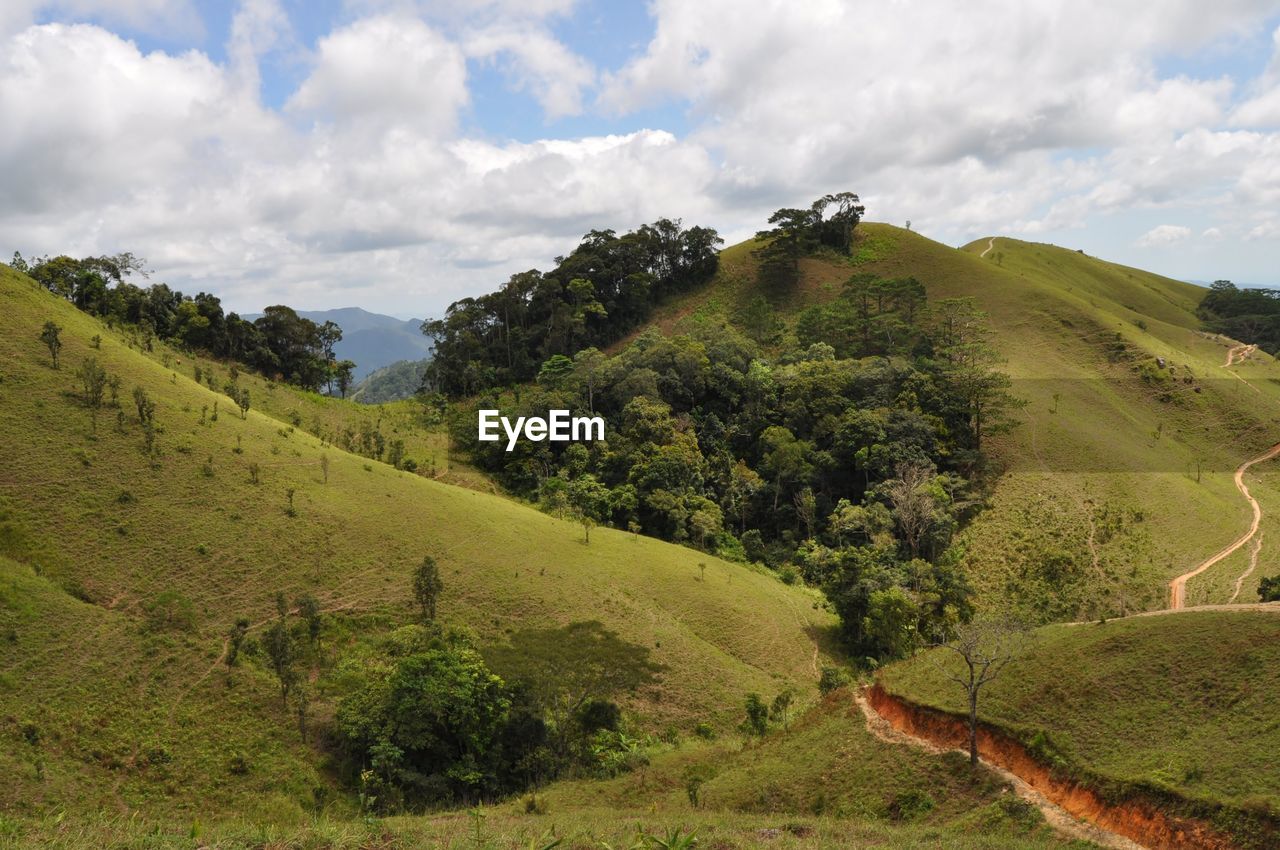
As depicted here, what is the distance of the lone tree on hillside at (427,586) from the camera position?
27.1 meters

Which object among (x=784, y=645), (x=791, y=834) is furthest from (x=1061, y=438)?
(x=791, y=834)

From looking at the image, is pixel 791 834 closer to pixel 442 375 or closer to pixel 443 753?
pixel 443 753

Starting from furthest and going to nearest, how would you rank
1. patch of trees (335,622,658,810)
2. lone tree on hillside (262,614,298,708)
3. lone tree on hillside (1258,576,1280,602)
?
lone tree on hillside (1258,576,1280,602) < lone tree on hillside (262,614,298,708) < patch of trees (335,622,658,810)

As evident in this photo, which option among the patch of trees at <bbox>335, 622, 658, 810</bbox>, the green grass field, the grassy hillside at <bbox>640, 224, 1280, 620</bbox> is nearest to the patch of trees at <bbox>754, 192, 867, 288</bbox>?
the grassy hillside at <bbox>640, 224, 1280, 620</bbox>

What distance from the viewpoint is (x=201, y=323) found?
184ft

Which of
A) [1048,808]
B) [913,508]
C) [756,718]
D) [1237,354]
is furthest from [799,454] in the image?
[1237,354]

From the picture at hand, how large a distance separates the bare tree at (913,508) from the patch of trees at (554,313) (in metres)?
40.1

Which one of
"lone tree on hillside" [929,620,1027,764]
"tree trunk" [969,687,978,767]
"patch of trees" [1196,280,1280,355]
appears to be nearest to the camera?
"tree trunk" [969,687,978,767]

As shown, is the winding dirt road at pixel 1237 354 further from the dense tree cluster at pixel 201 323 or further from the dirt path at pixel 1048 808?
the dense tree cluster at pixel 201 323

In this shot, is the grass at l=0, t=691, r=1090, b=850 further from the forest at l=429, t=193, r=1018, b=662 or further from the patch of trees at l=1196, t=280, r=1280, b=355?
the patch of trees at l=1196, t=280, r=1280, b=355

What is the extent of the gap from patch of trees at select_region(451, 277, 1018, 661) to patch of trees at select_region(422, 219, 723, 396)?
8.86 meters

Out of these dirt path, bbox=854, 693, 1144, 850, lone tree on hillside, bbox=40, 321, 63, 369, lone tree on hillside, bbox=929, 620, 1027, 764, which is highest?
lone tree on hillside, bbox=40, 321, 63, 369

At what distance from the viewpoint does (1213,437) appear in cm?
5066

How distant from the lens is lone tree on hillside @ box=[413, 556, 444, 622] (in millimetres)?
27094
